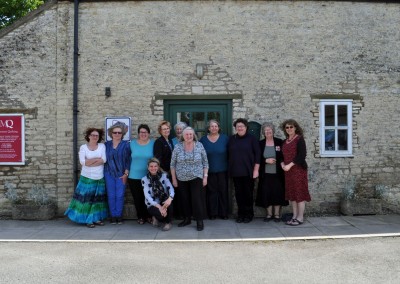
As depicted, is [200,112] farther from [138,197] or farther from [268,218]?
[268,218]

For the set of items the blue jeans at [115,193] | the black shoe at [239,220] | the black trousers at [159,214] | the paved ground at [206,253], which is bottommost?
the paved ground at [206,253]

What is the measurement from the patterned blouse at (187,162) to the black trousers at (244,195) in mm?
857

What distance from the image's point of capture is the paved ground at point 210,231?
601 cm

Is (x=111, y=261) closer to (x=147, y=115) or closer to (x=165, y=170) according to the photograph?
(x=165, y=170)

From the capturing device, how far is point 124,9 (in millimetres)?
7641

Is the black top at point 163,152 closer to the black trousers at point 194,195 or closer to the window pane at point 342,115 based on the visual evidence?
the black trousers at point 194,195

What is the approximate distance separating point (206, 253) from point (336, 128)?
4093 millimetres

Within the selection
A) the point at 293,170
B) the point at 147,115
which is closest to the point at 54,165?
the point at 147,115

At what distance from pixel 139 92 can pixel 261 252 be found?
4.01 metres

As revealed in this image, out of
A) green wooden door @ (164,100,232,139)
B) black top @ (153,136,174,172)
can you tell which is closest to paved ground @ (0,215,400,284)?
black top @ (153,136,174,172)

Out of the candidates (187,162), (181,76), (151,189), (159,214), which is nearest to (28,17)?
(181,76)

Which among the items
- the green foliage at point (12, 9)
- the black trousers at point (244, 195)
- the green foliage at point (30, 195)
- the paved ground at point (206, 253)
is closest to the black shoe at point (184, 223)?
the paved ground at point (206, 253)

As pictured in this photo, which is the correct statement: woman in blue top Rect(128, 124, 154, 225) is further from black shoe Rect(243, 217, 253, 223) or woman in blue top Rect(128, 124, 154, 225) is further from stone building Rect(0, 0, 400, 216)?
black shoe Rect(243, 217, 253, 223)

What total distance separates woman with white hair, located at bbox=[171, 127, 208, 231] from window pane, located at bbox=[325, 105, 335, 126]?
2903 millimetres
